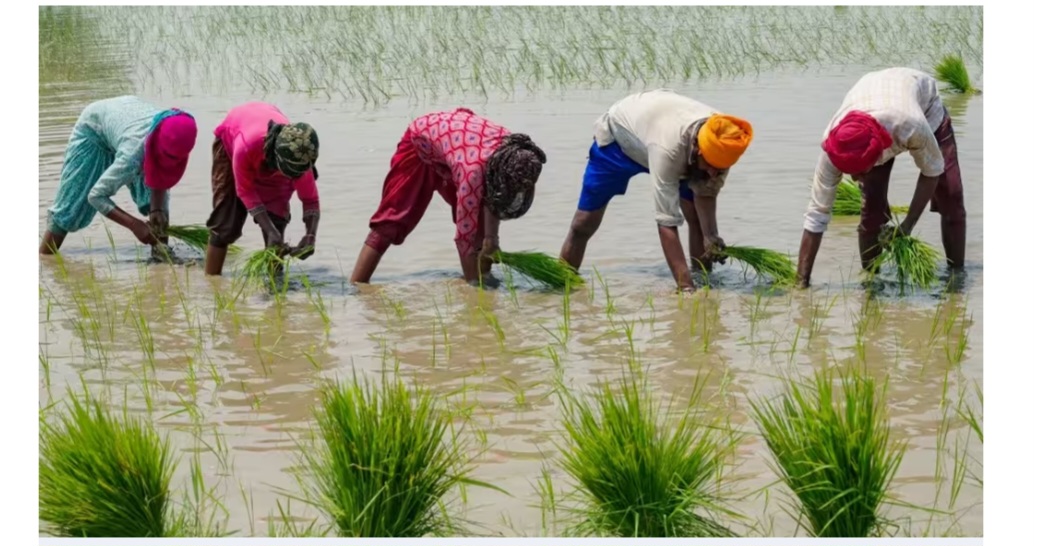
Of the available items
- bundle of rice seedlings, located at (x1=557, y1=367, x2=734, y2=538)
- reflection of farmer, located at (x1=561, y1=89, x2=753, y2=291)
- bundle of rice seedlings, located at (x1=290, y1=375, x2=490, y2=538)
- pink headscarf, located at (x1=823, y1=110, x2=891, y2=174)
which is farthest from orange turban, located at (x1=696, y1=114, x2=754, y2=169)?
bundle of rice seedlings, located at (x1=290, y1=375, x2=490, y2=538)

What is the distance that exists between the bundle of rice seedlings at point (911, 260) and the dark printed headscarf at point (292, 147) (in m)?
2.52

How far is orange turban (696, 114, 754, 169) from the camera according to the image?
5.43m

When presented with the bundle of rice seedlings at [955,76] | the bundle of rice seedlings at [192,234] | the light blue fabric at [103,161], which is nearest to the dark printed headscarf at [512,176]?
the light blue fabric at [103,161]

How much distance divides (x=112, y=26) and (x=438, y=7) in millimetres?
4158

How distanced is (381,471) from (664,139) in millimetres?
2668

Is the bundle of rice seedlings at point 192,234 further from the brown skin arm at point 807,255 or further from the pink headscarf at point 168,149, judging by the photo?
the brown skin arm at point 807,255

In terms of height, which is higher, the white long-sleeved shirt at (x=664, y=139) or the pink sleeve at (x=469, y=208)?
the white long-sleeved shirt at (x=664, y=139)

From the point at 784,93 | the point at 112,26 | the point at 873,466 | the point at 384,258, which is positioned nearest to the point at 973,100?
the point at 784,93

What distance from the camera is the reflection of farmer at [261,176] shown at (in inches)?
229

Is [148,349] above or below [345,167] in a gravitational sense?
below

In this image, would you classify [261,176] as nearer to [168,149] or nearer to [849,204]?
[168,149]

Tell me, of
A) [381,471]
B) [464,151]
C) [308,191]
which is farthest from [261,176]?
[381,471]

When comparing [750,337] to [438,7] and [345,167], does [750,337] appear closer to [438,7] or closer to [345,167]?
[345,167]

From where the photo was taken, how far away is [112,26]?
17000 millimetres
